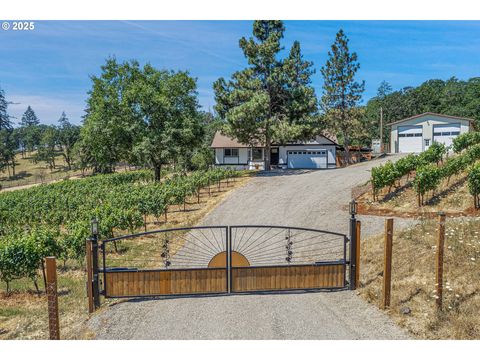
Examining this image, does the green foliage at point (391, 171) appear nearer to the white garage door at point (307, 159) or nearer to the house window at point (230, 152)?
the white garage door at point (307, 159)

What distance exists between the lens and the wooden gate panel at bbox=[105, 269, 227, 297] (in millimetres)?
8430

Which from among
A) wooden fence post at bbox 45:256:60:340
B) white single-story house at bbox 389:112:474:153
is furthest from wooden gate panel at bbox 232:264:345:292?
white single-story house at bbox 389:112:474:153

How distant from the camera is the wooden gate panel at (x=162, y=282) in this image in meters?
8.43

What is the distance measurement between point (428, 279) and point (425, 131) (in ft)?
122

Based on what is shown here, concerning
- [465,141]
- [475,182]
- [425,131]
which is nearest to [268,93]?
[465,141]

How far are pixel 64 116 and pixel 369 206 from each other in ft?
433

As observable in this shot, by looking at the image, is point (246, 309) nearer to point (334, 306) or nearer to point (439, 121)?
point (334, 306)

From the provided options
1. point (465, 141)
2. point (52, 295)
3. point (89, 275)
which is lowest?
point (89, 275)

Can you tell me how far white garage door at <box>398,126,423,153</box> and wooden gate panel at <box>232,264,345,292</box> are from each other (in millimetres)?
38128

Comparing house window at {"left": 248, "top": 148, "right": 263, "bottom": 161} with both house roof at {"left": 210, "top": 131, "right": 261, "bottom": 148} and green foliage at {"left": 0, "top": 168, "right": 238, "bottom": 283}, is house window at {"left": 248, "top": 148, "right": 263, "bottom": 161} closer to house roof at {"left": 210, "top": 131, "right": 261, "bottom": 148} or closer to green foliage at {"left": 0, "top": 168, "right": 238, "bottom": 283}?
house roof at {"left": 210, "top": 131, "right": 261, "bottom": 148}

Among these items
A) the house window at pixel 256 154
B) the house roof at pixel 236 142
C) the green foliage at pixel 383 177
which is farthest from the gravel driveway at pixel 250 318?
the house window at pixel 256 154

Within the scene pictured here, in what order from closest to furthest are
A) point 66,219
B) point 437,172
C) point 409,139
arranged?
point 437,172
point 66,219
point 409,139

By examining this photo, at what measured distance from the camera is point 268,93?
97.3 ft

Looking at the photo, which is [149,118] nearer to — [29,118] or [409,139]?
[409,139]
